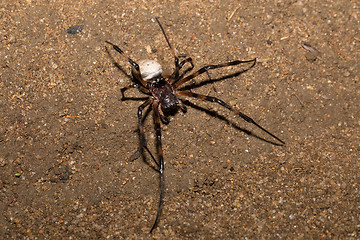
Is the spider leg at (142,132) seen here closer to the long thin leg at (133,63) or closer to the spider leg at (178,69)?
the long thin leg at (133,63)

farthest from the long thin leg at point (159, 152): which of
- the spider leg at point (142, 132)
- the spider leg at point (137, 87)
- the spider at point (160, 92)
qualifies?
the spider leg at point (137, 87)

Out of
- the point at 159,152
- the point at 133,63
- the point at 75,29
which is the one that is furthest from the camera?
the point at 75,29

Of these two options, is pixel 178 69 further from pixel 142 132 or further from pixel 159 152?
pixel 159 152

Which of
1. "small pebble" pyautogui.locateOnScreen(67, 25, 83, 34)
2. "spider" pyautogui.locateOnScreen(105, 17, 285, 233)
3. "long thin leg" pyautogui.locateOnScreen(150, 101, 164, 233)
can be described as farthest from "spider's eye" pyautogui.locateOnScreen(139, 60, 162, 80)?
"small pebble" pyautogui.locateOnScreen(67, 25, 83, 34)

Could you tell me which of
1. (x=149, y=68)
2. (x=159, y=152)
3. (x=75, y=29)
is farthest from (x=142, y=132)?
(x=75, y=29)

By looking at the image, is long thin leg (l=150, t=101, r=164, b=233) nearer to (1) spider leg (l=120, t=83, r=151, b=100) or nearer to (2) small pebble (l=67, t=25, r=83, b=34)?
(1) spider leg (l=120, t=83, r=151, b=100)

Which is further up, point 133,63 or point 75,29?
point 75,29
